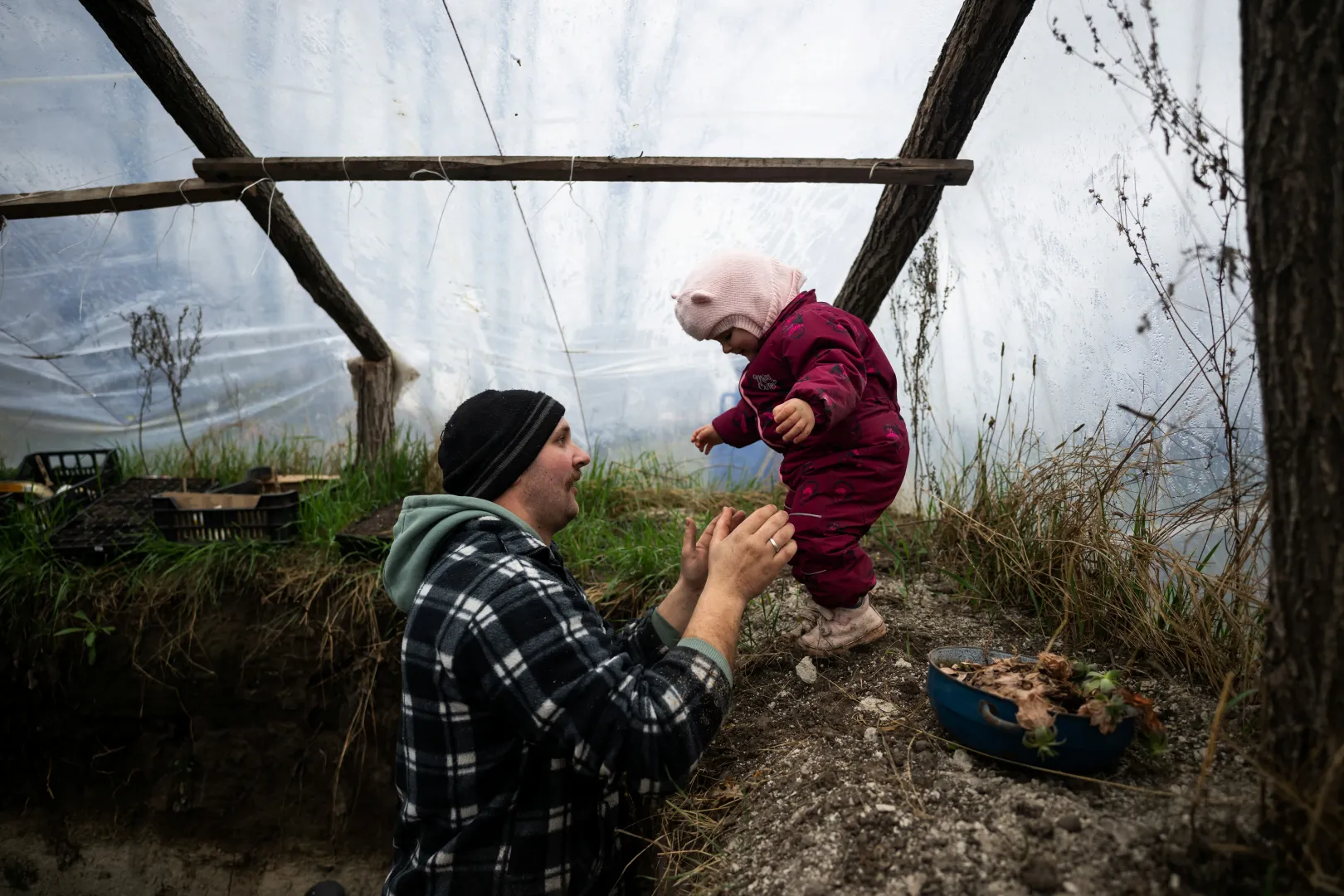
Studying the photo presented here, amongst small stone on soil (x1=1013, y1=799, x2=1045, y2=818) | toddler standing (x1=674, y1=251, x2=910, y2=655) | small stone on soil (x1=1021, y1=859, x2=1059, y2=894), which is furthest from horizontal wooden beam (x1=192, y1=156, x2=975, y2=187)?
small stone on soil (x1=1021, y1=859, x2=1059, y2=894)

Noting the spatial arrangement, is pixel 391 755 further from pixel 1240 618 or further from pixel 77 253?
pixel 77 253

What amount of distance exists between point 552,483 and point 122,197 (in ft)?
10.3

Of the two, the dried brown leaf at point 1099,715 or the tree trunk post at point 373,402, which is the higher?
the dried brown leaf at point 1099,715

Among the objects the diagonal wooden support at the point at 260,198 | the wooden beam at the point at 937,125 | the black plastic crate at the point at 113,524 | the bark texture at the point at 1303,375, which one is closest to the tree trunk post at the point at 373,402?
the diagonal wooden support at the point at 260,198

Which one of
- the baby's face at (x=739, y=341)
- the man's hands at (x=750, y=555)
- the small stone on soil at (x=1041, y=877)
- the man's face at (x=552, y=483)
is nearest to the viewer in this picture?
the small stone on soil at (x=1041, y=877)

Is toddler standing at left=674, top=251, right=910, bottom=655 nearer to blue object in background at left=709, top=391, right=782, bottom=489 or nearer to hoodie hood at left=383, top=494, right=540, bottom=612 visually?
hoodie hood at left=383, top=494, right=540, bottom=612

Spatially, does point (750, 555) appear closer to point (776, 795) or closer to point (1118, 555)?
point (776, 795)

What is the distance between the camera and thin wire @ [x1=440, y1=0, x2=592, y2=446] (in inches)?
154

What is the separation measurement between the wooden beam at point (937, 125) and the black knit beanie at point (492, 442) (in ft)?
6.38

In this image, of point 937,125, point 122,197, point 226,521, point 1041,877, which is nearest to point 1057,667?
point 1041,877

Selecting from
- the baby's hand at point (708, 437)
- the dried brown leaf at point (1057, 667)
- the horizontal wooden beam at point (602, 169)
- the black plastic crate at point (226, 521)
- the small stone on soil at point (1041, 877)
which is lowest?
the black plastic crate at point (226, 521)

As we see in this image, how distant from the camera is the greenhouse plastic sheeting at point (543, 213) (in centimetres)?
313

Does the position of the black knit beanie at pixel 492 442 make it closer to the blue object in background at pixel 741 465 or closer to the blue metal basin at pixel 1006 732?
the blue metal basin at pixel 1006 732

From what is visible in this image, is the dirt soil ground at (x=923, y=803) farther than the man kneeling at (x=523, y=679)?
No
